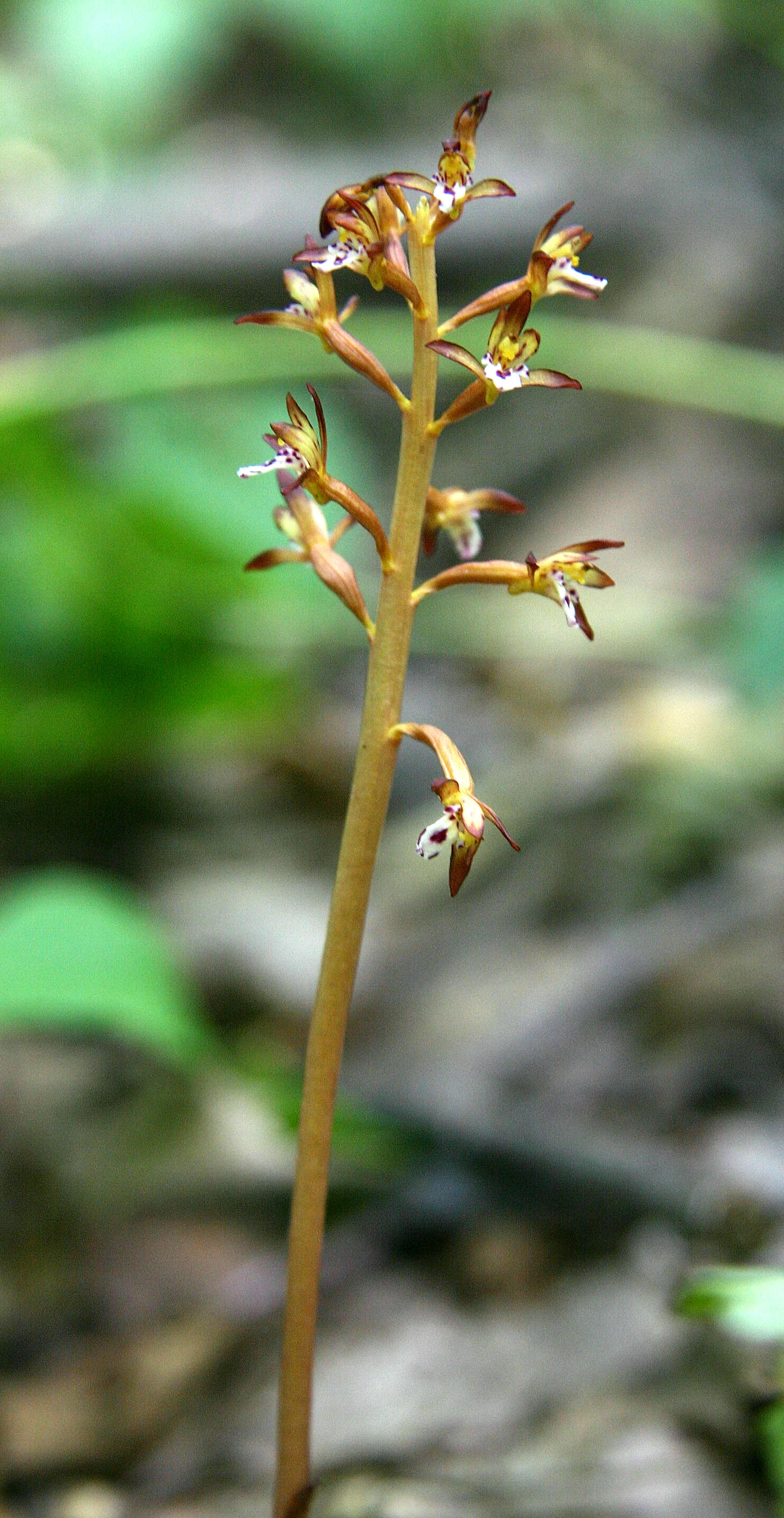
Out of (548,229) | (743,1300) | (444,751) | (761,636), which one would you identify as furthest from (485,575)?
(761,636)

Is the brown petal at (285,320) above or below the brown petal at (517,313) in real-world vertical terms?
above

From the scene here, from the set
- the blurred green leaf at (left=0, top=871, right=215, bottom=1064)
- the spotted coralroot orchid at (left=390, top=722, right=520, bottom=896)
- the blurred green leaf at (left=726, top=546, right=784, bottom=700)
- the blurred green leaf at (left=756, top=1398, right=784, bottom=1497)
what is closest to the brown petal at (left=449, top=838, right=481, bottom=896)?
the spotted coralroot orchid at (left=390, top=722, right=520, bottom=896)

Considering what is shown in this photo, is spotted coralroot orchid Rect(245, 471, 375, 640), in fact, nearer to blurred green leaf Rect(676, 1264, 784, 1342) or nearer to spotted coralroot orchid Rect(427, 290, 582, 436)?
spotted coralroot orchid Rect(427, 290, 582, 436)

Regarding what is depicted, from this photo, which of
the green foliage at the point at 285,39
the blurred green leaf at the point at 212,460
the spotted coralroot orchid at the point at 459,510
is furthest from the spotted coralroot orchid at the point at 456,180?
the green foliage at the point at 285,39

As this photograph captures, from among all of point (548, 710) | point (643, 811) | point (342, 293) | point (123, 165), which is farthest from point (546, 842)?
point (123, 165)

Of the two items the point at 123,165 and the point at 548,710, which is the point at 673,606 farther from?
the point at 123,165

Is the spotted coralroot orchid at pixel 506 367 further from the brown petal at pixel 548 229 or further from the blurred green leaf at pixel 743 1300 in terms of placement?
the blurred green leaf at pixel 743 1300

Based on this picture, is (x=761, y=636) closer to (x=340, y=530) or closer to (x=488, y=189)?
(x=340, y=530)
